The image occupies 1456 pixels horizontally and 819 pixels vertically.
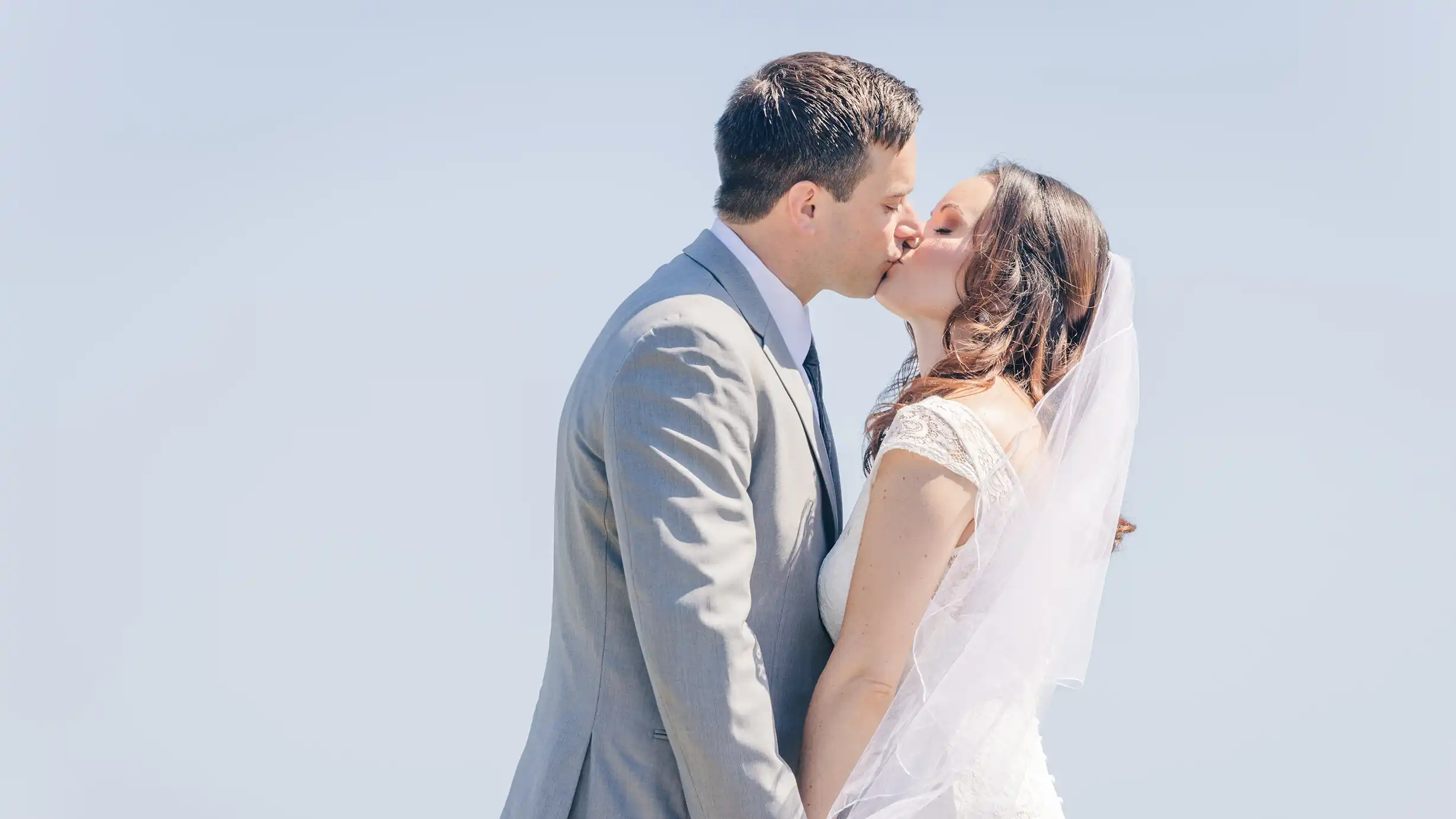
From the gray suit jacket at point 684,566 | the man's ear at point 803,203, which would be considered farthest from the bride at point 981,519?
the man's ear at point 803,203

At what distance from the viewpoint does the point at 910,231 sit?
9.48 ft

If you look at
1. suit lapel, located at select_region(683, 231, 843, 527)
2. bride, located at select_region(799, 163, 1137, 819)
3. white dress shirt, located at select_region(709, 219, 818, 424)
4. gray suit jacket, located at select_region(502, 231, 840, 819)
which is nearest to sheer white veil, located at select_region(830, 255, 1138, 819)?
bride, located at select_region(799, 163, 1137, 819)

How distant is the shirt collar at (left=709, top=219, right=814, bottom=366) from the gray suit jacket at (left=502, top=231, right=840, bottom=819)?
0.11 ft

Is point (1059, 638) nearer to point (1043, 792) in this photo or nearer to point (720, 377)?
point (1043, 792)

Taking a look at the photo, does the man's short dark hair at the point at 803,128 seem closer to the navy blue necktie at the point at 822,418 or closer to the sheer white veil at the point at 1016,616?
the navy blue necktie at the point at 822,418

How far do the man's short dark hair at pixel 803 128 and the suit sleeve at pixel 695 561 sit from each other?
0.45 metres

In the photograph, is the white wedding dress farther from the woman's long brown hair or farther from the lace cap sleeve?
the woman's long brown hair

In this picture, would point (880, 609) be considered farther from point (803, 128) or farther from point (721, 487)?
point (803, 128)

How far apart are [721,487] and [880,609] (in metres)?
0.44

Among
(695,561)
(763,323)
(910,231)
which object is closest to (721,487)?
(695,561)

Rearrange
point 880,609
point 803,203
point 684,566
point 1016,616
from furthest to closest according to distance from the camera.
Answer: point 1016,616
point 803,203
point 880,609
point 684,566

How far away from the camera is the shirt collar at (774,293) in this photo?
8.35 ft

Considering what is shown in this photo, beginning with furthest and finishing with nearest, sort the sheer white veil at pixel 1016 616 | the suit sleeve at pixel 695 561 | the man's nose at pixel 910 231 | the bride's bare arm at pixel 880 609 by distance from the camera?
the man's nose at pixel 910 231, the sheer white veil at pixel 1016 616, the bride's bare arm at pixel 880 609, the suit sleeve at pixel 695 561

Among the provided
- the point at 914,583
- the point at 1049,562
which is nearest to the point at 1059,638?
the point at 1049,562
